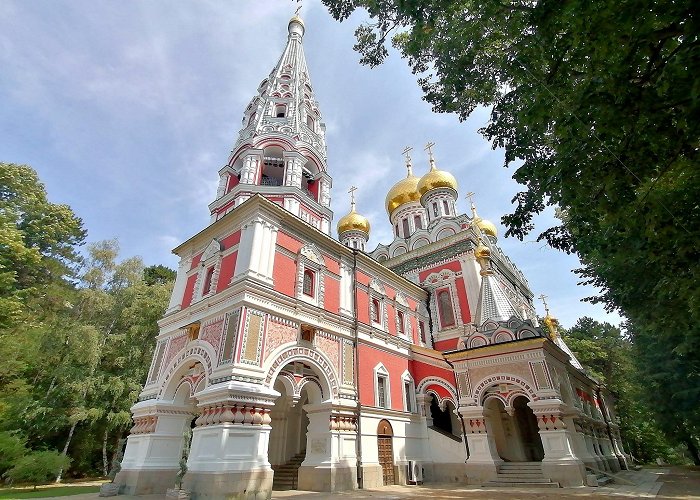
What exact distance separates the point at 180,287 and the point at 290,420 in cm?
665

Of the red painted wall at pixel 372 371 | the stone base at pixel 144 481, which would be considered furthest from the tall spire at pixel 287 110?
the stone base at pixel 144 481

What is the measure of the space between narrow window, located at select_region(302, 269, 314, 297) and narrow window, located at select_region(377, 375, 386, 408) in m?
4.48

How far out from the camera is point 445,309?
20.0 meters

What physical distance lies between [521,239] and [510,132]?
246 cm

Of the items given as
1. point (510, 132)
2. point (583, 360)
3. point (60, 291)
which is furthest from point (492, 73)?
point (583, 360)

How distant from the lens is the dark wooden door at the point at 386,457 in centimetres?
1280

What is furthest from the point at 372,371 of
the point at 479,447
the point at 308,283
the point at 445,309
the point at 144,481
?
the point at 144,481

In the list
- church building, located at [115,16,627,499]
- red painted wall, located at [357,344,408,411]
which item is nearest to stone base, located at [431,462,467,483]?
church building, located at [115,16,627,499]

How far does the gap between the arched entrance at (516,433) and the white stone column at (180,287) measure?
12.6 m

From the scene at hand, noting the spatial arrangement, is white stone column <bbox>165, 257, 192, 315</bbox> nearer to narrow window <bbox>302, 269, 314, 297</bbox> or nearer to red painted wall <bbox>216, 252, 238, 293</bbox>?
red painted wall <bbox>216, 252, 238, 293</bbox>

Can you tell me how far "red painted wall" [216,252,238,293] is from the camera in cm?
1196

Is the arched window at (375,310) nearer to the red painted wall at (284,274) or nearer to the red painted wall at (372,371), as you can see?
the red painted wall at (372,371)

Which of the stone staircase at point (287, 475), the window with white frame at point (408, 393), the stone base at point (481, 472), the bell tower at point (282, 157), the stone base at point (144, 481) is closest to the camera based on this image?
the stone base at point (144, 481)

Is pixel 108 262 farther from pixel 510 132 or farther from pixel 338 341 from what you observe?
pixel 510 132
